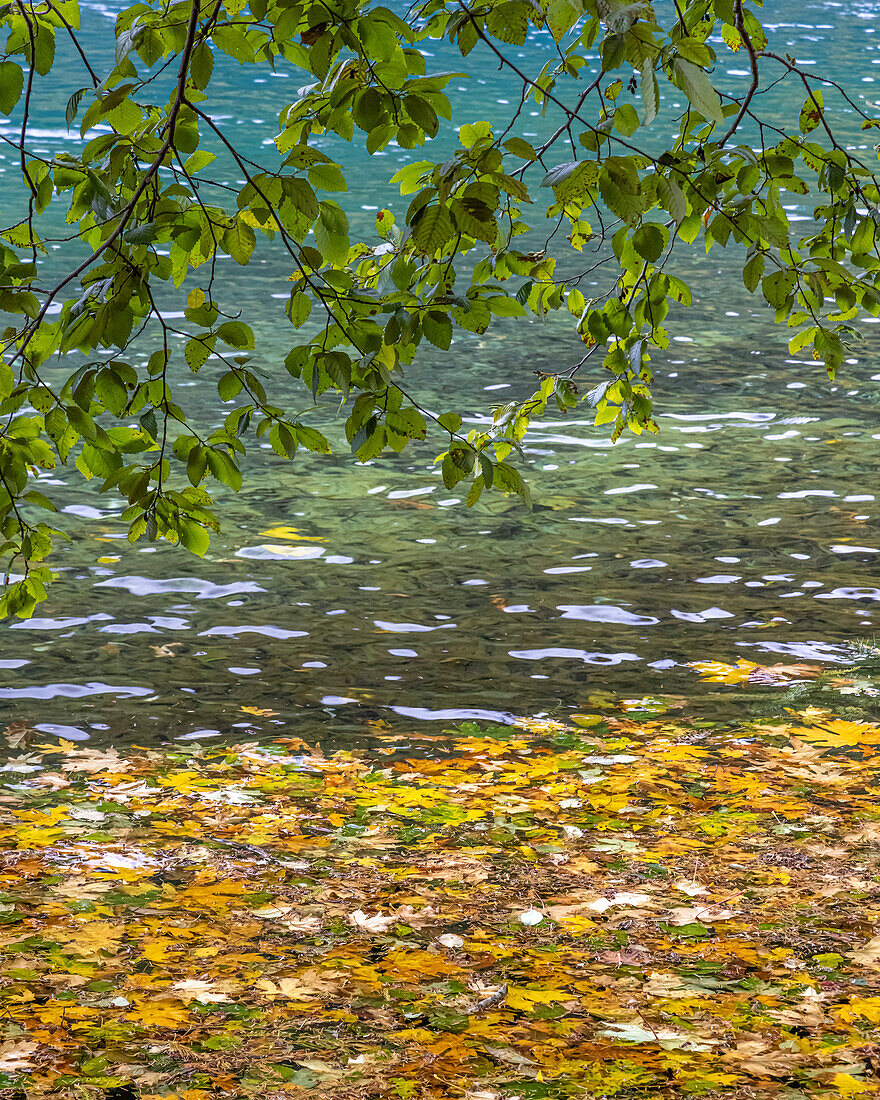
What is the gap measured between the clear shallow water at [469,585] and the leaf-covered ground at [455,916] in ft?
3.00

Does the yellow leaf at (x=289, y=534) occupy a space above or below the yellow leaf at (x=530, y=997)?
below

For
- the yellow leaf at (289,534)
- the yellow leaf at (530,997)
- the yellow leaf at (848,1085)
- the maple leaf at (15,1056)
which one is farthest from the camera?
the yellow leaf at (289,534)

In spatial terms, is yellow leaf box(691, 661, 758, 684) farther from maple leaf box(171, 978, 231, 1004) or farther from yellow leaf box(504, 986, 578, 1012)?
maple leaf box(171, 978, 231, 1004)

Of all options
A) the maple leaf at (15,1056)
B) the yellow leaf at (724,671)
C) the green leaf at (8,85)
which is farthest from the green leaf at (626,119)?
the yellow leaf at (724,671)

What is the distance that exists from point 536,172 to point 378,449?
2696cm

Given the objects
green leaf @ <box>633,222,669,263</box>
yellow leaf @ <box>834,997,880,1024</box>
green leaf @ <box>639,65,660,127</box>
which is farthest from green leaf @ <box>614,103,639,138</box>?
yellow leaf @ <box>834,997,880,1024</box>

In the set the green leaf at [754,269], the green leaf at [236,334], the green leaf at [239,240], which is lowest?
the green leaf at [236,334]

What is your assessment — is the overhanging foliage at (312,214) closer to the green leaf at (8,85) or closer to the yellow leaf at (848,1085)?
the green leaf at (8,85)

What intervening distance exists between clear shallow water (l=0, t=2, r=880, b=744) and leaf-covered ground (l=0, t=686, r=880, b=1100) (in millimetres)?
913

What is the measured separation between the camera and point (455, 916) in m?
6.29

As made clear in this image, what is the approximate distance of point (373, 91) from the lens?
4.02m

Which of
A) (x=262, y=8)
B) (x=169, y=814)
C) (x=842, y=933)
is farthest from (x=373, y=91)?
(x=169, y=814)

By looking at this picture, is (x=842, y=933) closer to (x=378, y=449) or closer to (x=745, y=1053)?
(x=745, y=1053)

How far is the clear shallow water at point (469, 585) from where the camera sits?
9.73 metres
